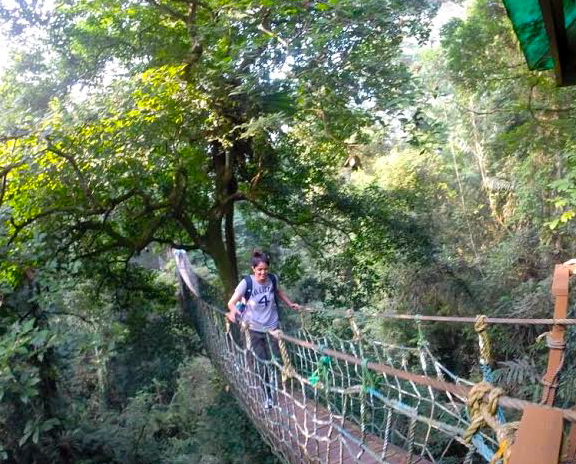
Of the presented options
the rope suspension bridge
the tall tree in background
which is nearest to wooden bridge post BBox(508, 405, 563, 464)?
the rope suspension bridge

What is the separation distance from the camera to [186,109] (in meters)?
3.41

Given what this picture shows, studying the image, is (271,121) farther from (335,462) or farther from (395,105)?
(335,462)

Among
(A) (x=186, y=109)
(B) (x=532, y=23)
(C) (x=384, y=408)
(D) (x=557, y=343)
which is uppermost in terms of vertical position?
(A) (x=186, y=109)

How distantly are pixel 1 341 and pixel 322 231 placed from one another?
3538 millimetres

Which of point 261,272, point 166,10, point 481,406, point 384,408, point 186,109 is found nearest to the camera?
point 481,406

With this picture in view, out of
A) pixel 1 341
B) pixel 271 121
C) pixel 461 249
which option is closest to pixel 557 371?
pixel 271 121

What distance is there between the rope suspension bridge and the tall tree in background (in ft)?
3.50

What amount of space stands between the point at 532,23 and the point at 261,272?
1.60m

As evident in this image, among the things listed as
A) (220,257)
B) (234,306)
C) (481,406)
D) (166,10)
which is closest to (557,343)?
(481,406)

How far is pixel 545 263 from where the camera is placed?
15.9ft

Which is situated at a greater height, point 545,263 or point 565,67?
point 565,67

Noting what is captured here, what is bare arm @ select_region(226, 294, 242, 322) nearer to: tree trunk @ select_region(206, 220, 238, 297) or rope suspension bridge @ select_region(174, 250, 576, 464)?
rope suspension bridge @ select_region(174, 250, 576, 464)

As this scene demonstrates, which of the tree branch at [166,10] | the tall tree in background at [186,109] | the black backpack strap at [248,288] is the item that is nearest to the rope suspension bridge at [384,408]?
the black backpack strap at [248,288]

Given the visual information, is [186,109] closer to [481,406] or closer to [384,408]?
[384,408]
